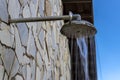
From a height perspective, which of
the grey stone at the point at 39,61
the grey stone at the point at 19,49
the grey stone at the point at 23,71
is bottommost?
the grey stone at the point at 23,71

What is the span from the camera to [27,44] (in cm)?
246

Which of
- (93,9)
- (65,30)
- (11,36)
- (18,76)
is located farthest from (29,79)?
(93,9)

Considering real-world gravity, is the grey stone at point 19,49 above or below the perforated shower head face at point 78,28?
below

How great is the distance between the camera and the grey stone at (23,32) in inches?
90.5

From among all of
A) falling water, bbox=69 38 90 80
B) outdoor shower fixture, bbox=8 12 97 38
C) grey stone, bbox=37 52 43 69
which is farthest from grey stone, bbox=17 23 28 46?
falling water, bbox=69 38 90 80

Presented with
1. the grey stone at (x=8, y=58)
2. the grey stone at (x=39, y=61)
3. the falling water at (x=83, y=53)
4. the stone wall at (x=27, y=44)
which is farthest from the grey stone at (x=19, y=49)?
the falling water at (x=83, y=53)

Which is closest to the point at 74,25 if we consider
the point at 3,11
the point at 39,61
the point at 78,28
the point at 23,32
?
the point at 78,28

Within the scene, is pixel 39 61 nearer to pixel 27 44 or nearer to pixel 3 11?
pixel 27 44

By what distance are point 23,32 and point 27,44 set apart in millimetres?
120

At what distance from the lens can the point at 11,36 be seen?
2.07 m

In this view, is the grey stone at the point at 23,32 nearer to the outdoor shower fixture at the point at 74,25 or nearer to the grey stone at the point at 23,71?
the grey stone at the point at 23,71

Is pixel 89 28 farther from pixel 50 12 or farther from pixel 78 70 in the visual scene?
pixel 78 70

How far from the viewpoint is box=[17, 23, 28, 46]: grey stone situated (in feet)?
7.54

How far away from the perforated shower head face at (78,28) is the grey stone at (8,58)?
37 cm
